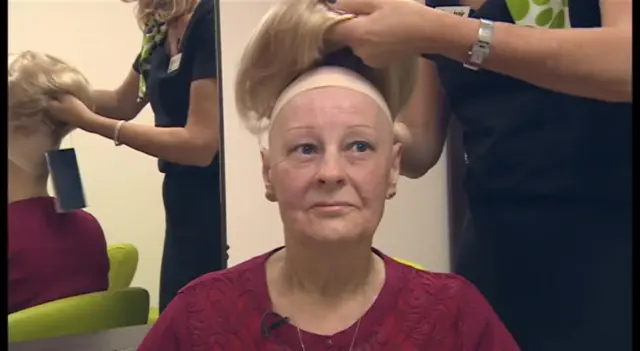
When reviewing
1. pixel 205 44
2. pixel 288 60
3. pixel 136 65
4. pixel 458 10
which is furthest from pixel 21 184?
pixel 458 10

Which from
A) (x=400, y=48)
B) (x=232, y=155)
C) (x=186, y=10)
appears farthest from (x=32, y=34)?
(x=400, y=48)

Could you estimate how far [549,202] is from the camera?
102cm

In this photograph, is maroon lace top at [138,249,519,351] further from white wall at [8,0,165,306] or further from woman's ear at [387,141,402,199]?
white wall at [8,0,165,306]

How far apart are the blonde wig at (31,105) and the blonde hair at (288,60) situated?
1.04 feet

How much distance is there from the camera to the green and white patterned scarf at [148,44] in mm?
1138

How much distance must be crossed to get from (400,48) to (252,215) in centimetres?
39

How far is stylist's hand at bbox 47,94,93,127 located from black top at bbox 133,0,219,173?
0.11 metres

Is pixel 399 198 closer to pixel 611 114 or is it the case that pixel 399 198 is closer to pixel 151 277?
pixel 611 114

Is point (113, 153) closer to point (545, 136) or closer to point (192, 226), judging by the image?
point (192, 226)

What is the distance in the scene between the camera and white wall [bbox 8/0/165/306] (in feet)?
3.56

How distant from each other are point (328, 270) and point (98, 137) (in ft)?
1.49

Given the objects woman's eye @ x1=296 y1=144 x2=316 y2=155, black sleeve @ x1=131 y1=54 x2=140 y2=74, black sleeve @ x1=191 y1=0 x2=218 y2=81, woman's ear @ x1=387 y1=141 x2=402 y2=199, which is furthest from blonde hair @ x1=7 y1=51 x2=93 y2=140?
woman's ear @ x1=387 y1=141 x2=402 y2=199

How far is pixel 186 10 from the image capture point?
116 centimetres

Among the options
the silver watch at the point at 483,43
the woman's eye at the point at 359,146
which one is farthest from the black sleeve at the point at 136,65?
the silver watch at the point at 483,43
